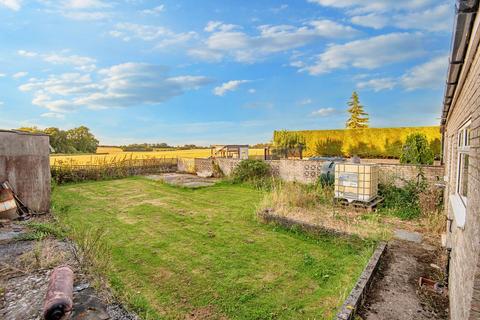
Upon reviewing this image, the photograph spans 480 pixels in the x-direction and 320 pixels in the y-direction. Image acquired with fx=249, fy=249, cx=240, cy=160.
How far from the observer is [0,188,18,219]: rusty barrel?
564 centimetres

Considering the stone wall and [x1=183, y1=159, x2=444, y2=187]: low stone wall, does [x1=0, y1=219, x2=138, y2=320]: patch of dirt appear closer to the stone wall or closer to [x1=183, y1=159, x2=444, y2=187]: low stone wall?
[x1=183, y1=159, x2=444, y2=187]: low stone wall

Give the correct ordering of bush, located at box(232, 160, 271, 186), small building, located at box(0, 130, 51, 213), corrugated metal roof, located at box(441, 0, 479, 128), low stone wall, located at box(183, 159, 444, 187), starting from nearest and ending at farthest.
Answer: corrugated metal roof, located at box(441, 0, 479, 128) → small building, located at box(0, 130, 51, 213) → low stone wall, located at box(183, 159, 444, 187) → bush, located at box(232, 160, 271, 186)

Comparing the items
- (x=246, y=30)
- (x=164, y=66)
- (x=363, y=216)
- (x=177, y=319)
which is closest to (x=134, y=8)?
(x=246, y=30)

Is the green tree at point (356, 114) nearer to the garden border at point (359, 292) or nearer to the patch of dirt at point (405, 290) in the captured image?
the patch of dirt at point (405, 290)

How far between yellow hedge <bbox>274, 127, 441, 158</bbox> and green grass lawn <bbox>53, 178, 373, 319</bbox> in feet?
48.0

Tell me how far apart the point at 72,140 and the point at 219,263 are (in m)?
35.4

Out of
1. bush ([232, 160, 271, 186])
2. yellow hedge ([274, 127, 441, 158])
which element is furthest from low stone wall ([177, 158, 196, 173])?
yellow hedge ([274, 127, 441, 158])

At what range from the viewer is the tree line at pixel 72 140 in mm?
30319

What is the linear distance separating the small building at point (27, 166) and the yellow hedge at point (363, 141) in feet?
59.9

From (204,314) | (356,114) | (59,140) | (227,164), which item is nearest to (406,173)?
(204,314)

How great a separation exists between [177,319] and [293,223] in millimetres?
4018

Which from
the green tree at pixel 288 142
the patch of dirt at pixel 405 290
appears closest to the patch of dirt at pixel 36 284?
the patch of dirt at pixel 405 290

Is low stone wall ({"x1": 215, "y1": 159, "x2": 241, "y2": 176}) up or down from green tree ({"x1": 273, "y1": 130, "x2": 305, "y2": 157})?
down

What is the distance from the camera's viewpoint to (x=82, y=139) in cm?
3341
